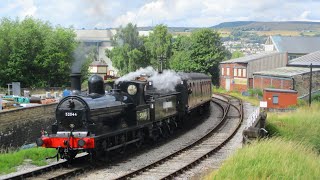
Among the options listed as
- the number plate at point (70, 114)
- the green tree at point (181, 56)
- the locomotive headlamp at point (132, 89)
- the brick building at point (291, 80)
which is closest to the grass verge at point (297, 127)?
the locomotive headlamp at point (132, 89)

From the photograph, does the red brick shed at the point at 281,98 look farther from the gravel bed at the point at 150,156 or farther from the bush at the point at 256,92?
the gravel bed at the point at 150,156

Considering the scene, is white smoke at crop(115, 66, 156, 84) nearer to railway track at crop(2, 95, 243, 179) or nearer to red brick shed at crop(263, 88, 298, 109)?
railway track at crop(2, 95, 243, 179)

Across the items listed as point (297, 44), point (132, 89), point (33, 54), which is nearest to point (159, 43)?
point (297, 44)

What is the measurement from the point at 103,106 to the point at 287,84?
30.5m

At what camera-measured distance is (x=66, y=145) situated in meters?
14.5

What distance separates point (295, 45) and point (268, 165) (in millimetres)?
68251

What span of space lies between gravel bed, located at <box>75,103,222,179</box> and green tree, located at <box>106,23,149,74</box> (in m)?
38.6

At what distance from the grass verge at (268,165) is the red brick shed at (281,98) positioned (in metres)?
21.5

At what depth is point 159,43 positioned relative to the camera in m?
68.6

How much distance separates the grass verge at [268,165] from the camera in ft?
37.9

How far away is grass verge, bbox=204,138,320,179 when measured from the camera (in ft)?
37.9

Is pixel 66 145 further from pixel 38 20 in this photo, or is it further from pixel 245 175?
pixel 38 20

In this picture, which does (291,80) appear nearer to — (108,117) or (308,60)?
(308,60)

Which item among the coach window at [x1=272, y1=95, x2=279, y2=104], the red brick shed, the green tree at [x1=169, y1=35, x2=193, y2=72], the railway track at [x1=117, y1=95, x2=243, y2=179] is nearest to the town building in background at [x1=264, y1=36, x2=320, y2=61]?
the green tree at [x1=169, y1=35, x2=193, y2=72]
